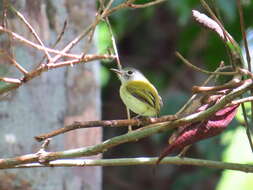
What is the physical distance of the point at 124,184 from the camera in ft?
18.4

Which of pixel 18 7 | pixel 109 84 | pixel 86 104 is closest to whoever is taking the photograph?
pixel 18 7

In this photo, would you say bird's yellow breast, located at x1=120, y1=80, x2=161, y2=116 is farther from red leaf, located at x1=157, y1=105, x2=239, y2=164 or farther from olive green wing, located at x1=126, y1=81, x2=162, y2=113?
red leaf, located at x1=157, y1=105, x2=239, y2=164

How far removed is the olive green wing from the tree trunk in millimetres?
239

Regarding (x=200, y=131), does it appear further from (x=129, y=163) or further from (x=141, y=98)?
(x=141, y=98)

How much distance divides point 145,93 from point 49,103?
0.56 meters

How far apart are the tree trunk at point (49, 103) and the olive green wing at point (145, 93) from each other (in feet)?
0.78

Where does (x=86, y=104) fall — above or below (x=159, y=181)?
above

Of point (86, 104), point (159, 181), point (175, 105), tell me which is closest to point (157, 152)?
point (159, 181)

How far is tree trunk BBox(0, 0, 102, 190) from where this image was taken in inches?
104

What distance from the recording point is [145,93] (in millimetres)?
3133

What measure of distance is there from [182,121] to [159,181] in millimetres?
4455

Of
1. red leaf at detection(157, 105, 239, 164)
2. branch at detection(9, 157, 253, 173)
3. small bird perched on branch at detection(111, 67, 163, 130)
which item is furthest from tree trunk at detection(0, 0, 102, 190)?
red leaf at detection(157, 105, 239, 164)

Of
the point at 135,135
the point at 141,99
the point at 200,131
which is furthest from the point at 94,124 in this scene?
→ the point at 141,99

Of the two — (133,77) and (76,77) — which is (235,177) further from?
(76,77)
